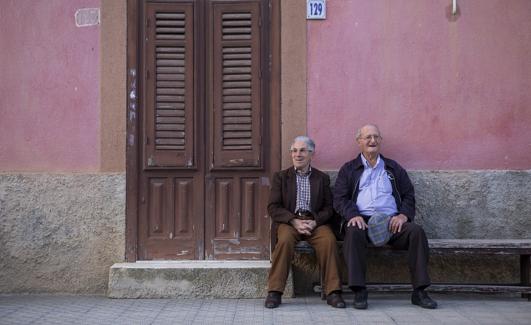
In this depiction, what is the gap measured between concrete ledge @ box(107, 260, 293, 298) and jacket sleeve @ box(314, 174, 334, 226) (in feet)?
2.03

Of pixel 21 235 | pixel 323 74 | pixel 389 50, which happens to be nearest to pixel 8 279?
pixel 21 235

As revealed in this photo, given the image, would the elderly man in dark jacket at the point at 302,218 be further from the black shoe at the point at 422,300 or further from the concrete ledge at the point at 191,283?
the black shoe at the point at 422,300

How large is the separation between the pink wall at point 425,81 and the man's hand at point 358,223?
2.43 ft

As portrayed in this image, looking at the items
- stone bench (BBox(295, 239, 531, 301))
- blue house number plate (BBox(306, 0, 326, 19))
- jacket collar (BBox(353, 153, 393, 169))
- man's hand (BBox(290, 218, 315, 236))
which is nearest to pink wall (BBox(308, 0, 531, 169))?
blue house number plate (BBox(306, 0, 326, 19))

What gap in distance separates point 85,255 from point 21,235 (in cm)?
60

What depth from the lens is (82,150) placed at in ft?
18.9

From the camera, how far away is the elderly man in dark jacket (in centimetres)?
508

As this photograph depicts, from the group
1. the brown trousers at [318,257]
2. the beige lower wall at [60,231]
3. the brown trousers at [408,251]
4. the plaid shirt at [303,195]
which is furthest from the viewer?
the beige lower wall at [60,231]

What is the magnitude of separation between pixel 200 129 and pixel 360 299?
208 cm

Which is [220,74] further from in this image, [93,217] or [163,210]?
[93,217]

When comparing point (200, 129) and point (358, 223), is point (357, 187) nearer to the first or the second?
point (358, 223)

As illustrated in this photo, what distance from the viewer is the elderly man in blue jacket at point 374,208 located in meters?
5.00

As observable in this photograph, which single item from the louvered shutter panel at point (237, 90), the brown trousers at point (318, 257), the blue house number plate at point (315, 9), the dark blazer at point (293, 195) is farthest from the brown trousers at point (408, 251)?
the blue house number plate at point (315, 9)

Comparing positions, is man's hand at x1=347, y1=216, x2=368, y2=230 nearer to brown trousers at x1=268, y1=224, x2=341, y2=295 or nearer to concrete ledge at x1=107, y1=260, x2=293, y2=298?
brown trousers at x1=268, y1=224, x2=341, y2=295
